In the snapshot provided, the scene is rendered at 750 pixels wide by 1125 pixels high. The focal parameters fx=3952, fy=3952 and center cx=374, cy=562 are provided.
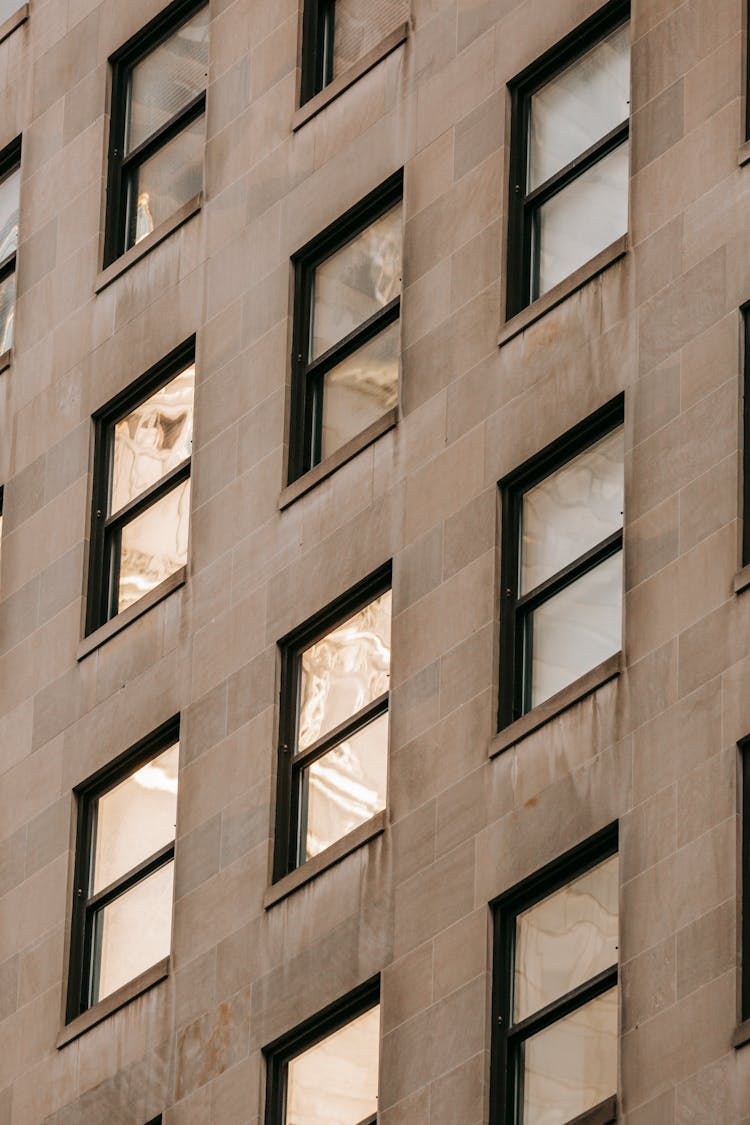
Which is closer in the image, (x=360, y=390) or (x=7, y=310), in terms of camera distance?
(x=360, y=390)

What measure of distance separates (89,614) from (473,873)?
26.3 feet

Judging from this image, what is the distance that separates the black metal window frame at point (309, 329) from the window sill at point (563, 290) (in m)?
2.23

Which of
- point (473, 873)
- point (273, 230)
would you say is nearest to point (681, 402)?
point (473, 873)

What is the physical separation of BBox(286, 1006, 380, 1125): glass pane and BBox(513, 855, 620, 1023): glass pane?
1.95 m

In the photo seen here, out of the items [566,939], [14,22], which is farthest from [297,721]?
[14,22]

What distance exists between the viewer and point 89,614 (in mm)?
41844

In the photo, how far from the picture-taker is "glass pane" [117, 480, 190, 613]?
136 feet

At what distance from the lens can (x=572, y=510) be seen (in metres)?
36.2

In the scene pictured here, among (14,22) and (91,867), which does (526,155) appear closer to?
(91,867)

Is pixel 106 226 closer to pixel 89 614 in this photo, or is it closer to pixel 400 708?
pixel 89 614

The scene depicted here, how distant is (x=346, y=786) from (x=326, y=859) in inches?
37.8

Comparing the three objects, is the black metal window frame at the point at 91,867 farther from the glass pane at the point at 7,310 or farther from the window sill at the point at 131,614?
the glass pane at the point at 7,310

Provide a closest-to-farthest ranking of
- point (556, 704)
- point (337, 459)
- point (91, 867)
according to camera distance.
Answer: point (556, 704)
point (337, 459)
point (91, 867)

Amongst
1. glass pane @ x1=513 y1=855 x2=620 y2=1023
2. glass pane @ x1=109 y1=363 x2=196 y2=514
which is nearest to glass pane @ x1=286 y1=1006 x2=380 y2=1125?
glass pane @ x1=513 y1=855 x2=620 y2=1023
